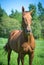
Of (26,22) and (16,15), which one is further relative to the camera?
(16,15)

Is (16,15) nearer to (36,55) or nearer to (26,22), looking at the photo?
(36,55)

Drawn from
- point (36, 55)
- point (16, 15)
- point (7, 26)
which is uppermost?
point (16, 15)

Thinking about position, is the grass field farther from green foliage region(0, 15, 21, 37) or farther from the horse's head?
the horse's head

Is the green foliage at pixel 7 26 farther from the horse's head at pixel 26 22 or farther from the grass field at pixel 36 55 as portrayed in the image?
the horse's head at pixel 26 22

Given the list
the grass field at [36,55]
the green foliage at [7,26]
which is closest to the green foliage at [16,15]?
the green foliage at [7,26]

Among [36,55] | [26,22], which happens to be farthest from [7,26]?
[26,22]

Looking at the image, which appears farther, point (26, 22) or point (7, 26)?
point (7, 26)

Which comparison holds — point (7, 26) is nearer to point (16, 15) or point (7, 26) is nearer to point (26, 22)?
point (16, 15)

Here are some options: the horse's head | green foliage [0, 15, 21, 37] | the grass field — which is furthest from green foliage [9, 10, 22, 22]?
the horse's head

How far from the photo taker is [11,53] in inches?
115

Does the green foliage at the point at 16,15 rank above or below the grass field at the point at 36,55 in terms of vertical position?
above

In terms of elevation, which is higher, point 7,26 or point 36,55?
point 7,26

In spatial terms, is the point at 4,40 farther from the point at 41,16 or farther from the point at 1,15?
the point at 41,16

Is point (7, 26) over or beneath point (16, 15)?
beneath
